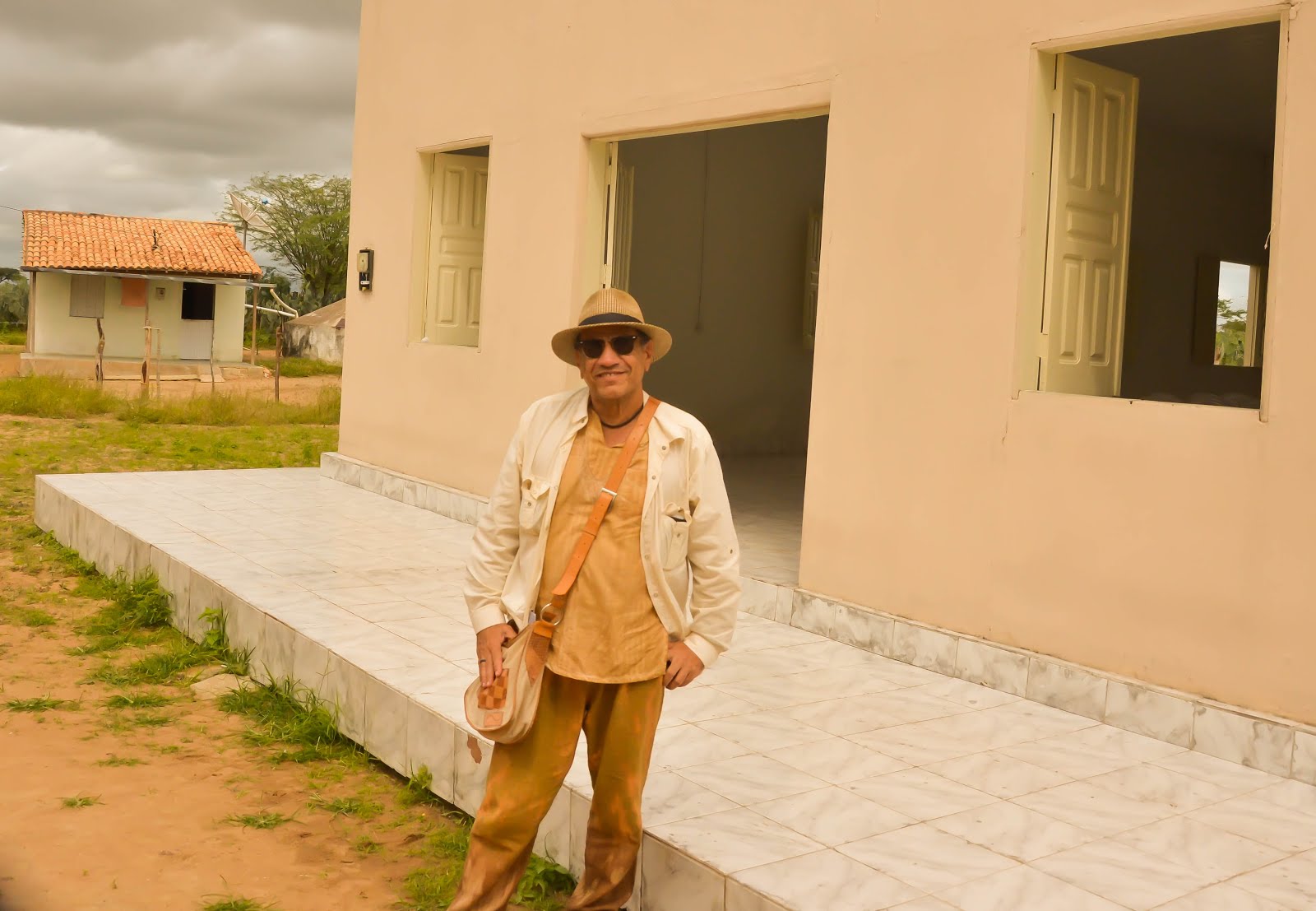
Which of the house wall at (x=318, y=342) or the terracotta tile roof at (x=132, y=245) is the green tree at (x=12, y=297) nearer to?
the house wall at (x=318, y=342)

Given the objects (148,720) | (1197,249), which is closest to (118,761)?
(148,720)

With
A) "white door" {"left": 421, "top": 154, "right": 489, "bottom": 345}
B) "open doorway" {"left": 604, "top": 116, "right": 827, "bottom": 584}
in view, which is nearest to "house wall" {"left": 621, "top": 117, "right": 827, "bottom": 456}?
"open doorway" {"left": 604, "top": 116, "right": 827, "bottom": 584}

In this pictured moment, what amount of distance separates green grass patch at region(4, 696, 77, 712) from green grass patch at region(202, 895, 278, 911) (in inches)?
92.3

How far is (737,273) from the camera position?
40.1 ft

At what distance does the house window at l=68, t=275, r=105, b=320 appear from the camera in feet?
99.3

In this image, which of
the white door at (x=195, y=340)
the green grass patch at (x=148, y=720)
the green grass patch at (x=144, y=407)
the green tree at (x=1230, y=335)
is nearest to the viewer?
the green grass patch at (x=148, y=720)

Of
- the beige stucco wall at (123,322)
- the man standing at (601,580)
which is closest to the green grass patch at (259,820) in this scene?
the man standing at (601,580)

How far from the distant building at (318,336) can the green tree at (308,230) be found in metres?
10.6

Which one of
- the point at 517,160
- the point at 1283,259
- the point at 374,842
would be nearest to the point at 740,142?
the point at 517,160

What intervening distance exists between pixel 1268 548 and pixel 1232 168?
8.93 meters

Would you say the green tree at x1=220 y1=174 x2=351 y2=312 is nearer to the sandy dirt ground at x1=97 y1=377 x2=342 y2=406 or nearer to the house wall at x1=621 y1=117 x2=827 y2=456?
the sandy dirt ground at x1=97 y1=377 x2=342 y2=406

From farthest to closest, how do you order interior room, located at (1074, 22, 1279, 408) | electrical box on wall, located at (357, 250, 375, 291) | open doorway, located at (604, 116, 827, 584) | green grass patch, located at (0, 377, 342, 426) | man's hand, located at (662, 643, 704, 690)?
green grass patch, located at (0, 377, 342, 426), open doorway, located at (604, 116, 827, 584), interior room, located at (1074, 22, 1279, 408), electrical box on wall, located at (357, 250, 375, 291), man's hand, located at (662, 643, 704, 690)

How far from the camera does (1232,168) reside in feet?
39.5

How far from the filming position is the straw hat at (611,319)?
3.09m
